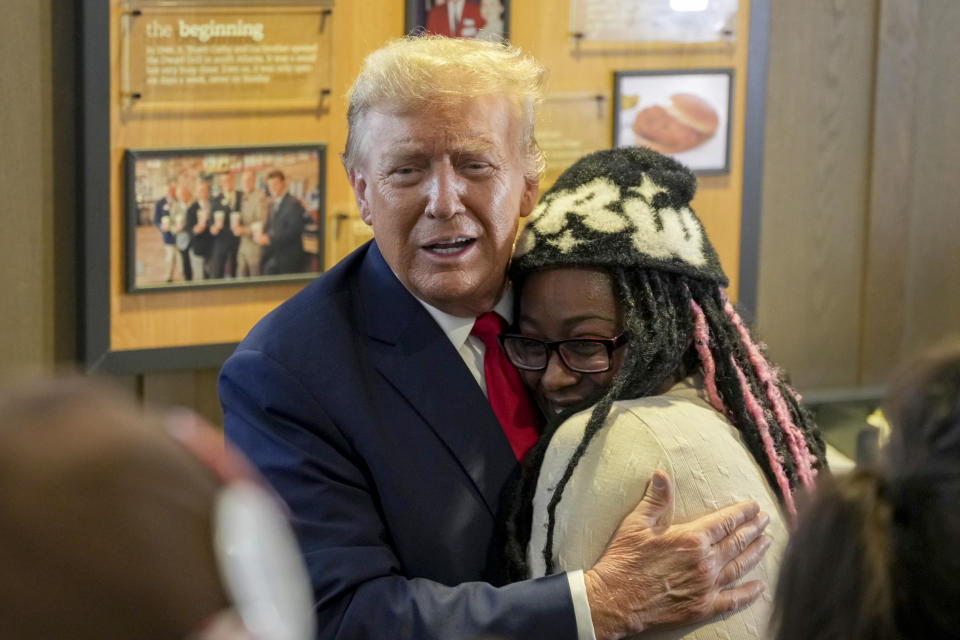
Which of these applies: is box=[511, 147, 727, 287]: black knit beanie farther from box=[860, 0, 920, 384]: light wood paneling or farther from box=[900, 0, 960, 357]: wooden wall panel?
box=[900, 0, 960, 357]: wooden wall panel

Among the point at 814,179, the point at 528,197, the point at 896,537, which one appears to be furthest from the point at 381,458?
the point at 814,179

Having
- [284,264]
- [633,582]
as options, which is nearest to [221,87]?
[284,264]

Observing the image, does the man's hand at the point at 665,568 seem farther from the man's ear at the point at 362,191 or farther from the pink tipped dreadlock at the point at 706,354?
the man's ear at the point at 362,191

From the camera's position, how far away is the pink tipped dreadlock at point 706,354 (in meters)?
2.02

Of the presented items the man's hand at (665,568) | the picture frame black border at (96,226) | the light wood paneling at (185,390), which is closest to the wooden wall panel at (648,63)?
the picture frame black border at (96,226)

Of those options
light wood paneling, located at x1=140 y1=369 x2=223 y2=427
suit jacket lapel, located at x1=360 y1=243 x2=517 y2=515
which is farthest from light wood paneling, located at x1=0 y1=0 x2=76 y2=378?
suit jacket lapel, located at x1=360 y1=243 x2=517 y2=515

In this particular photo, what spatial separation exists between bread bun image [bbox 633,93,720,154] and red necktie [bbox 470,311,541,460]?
4.97 feet

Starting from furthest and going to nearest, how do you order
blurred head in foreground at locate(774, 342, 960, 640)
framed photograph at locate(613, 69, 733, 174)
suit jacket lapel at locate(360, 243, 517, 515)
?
framed photograph at locate(613, 69, 733, 174) < suit jacket lapel at locate(360, 243, 517, 515) < blurred head in foreground at locate(774, 342, 960, 640)

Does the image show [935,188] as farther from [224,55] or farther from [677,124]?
[224,55]

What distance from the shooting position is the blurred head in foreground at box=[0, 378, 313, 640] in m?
0.53

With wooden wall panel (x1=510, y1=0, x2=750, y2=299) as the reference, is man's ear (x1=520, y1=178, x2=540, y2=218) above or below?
below

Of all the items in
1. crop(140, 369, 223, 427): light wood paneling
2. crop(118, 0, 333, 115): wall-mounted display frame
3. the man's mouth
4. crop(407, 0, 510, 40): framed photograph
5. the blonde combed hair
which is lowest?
crop(140, 369, 223, 427): light wood paneling

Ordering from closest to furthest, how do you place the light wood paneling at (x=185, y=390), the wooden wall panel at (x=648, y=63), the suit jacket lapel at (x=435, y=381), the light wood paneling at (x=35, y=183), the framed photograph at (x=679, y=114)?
the suit jacket lapel at (x=435, y=381) → the light wood paneling at (x=35, y=183) → the light wood paneling at (x=185, y=390) → the wooden wall panel at (x=648, y=63) → the framed photograph at (x=679, y=114)

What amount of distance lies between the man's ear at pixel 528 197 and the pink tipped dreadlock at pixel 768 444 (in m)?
0.55
